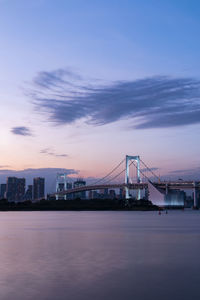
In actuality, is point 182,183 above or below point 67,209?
above

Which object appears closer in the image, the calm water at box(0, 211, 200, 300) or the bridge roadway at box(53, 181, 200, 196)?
the calm water at box(0, 211, 200, 300)

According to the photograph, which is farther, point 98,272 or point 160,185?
point 160,185

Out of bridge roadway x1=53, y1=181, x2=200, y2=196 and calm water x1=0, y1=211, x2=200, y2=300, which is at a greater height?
bridge roadway x1=53, y1=181, x2=200, y2=196

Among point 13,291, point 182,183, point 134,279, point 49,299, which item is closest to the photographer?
point 49,299

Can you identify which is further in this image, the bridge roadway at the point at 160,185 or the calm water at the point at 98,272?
the bridge roadway at the point at 160,185

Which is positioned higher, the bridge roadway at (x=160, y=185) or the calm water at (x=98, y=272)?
the bridge roadway at (x=160, y=185)

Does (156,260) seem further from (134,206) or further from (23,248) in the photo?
(134,206)

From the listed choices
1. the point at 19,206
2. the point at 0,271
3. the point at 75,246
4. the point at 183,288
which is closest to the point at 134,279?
the point at 183,288

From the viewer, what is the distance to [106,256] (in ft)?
63.2

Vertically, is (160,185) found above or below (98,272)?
above

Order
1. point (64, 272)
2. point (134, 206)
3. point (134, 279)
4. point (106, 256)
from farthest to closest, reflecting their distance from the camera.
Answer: point (134, 206)
point (106, 256)
point (64, 272)
point (134, 279)

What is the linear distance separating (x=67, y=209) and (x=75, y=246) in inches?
4090

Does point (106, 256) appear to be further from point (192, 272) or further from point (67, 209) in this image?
point (67, 209)

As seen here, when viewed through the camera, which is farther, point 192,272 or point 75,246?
point 75,246
